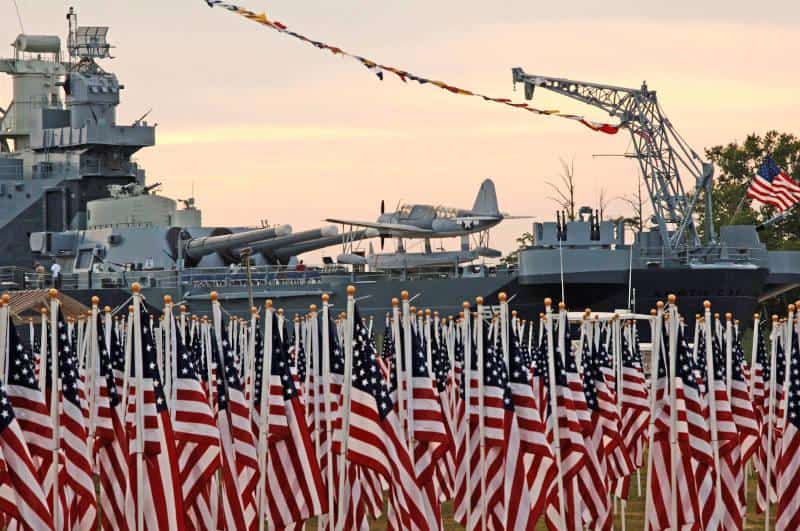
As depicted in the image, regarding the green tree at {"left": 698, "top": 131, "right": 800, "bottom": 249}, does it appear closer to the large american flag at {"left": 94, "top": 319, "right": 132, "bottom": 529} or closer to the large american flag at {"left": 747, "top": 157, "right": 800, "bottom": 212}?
the large american flag at {"left": 747, "top": 157, "right": 800, "bottom": 212}

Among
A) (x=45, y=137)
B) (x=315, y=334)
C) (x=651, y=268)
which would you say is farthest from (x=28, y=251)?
(x=315, y=334)

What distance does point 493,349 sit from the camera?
20.9 meters

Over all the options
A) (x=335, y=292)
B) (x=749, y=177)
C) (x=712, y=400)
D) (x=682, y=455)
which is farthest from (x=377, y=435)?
(x=749, y=177)

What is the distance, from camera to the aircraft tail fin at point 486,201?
209ft

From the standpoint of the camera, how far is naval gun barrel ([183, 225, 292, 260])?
210ft

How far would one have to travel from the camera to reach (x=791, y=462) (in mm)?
20688

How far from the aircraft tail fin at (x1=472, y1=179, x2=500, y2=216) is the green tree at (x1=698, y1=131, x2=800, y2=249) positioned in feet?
84.6

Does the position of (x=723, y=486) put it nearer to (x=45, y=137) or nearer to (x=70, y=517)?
(x=70, y=517)

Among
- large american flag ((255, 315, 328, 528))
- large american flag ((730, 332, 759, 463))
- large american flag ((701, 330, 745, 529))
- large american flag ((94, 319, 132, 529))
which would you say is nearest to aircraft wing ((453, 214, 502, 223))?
large american flag ((730, 332, 759, 463))

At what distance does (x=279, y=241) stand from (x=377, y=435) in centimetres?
4620

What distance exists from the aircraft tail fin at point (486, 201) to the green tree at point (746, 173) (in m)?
25.8

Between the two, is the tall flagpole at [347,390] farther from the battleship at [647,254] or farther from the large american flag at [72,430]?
the battleship at [647,254]

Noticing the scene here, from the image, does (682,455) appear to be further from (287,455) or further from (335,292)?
(335,292)

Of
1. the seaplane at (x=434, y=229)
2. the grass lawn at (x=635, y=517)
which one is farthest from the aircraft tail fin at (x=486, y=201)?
the grass lawn at (x=635, y=517)
